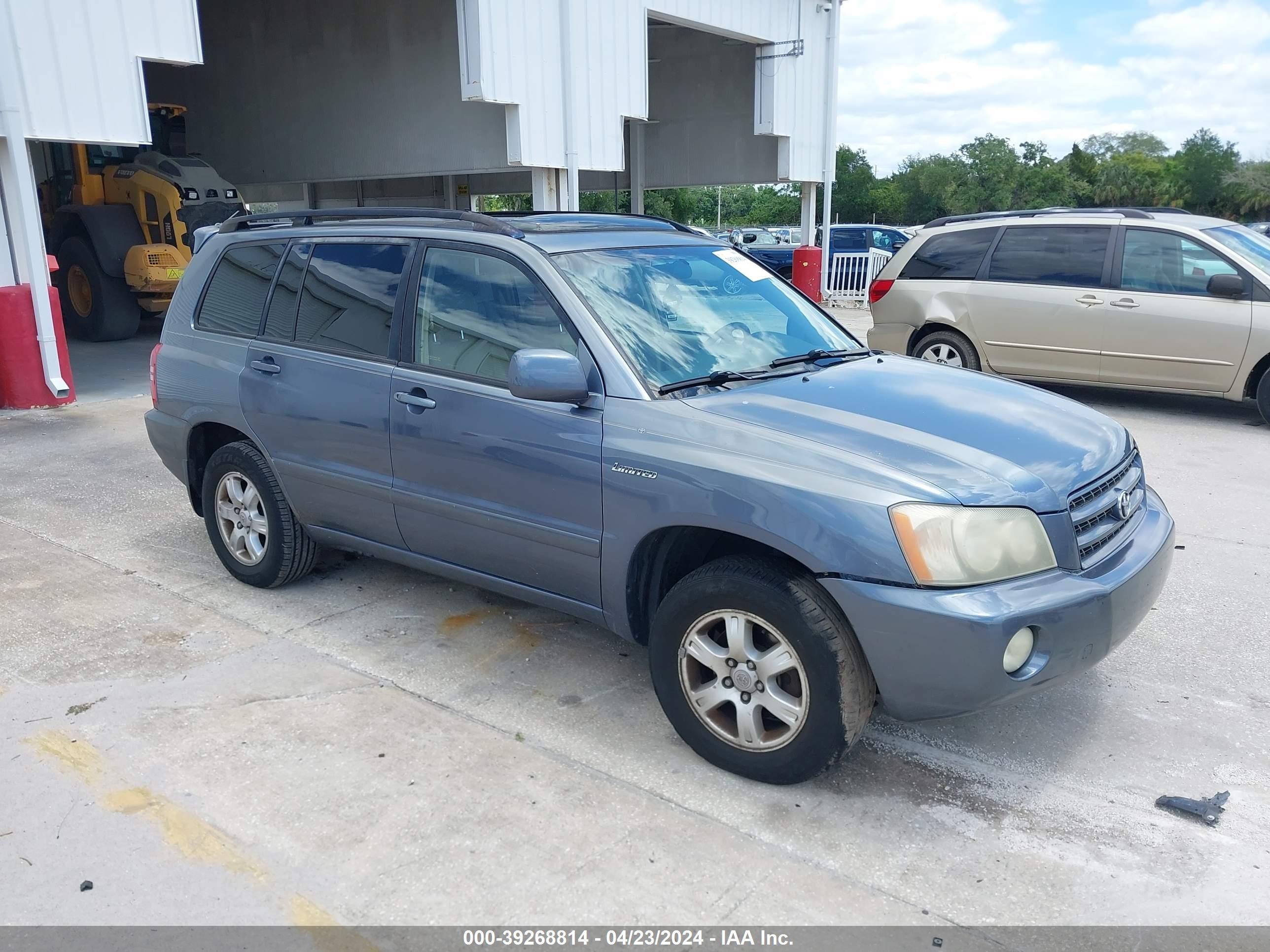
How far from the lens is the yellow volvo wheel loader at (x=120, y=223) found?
13.5m

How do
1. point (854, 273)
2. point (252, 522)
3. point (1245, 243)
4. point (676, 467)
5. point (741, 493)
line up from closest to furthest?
point (741, 493), point (676, 467), point (252, 522), point (1245, 243), point (854, 273)

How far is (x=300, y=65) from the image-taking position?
619 inches

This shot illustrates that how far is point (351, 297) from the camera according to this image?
14.6 feet

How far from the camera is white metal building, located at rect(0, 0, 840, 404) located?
8.86 meters

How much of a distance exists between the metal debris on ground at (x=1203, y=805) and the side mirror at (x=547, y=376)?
232 cm

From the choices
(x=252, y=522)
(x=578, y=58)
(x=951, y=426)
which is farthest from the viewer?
(x=578, y=58)

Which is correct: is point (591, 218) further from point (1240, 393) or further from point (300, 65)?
point (300, 65)

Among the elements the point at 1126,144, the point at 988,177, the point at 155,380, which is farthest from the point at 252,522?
the point at 1126,144

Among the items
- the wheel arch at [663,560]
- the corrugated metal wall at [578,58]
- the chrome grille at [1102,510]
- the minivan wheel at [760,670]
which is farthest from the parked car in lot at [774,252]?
the minivan wheel at [760,670]

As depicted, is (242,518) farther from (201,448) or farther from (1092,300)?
(1092,300)

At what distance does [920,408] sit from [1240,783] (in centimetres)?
161

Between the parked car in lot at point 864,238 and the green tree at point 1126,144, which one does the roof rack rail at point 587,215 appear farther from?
the green tree at point 1126,144

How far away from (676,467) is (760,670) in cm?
70
